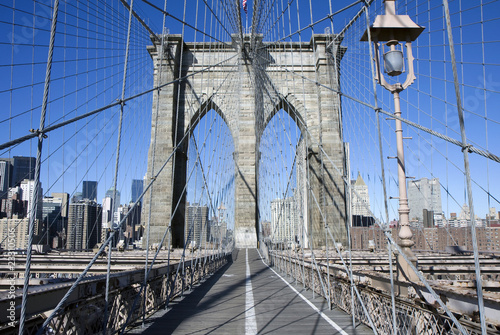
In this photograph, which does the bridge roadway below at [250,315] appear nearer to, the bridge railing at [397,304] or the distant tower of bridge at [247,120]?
the bridge railing at [397,304]

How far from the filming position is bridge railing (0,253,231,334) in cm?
291

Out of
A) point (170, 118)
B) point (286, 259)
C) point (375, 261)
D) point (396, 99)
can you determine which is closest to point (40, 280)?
point (396, 99)

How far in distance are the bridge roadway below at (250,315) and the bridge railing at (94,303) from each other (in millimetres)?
256

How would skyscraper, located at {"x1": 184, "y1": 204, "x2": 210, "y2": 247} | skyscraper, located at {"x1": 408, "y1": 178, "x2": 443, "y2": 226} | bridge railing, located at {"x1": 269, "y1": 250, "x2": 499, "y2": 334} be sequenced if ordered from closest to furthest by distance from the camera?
bridge railing, located at {"x1": 269, "y1": 250, "x2": 499, "y2": 334}
skyscraper, located at {"x1": 184, "y1": 204, "x2": 210, "y2": 247}
skyscraper, located at {"x1": 408, "y1": 178, "x2": 443, "y2": 226}

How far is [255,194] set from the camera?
25906 mm

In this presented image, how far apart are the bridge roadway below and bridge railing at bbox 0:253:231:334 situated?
10.1 inches

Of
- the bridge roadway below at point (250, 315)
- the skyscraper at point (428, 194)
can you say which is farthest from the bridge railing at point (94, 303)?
the skyscraper at point (428, 194)

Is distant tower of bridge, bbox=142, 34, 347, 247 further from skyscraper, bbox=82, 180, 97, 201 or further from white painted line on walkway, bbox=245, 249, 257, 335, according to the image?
white painted line on walkway, bbox=245, 249, 257, 335

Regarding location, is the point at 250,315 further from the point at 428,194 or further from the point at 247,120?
the point at 247,120

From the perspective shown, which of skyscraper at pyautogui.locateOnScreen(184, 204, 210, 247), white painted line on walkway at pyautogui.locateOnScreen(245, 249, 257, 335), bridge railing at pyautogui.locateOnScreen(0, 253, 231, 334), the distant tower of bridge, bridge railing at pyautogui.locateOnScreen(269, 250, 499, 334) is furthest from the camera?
the distant tower of bridge

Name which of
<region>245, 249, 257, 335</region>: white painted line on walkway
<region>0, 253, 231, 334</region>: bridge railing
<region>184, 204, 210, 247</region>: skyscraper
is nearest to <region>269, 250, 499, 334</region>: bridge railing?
<region>245, 249, 257, 335</region>: white painted line on walkway

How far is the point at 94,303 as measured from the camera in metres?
Result: 3.94

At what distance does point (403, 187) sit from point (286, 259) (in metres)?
8.09

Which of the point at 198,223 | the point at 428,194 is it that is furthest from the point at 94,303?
the point at 428,194
